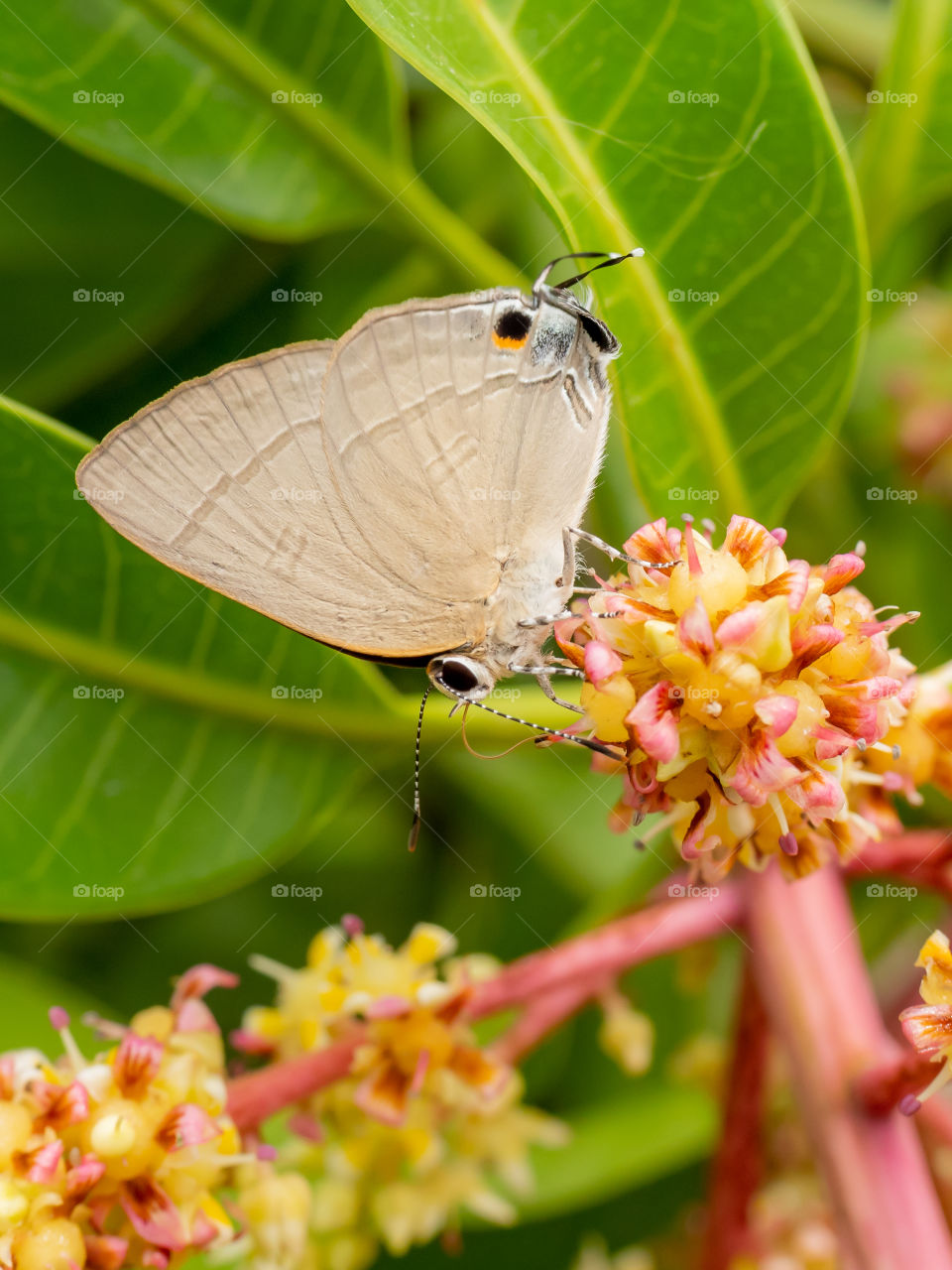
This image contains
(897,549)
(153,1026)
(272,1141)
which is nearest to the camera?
(153,1026)

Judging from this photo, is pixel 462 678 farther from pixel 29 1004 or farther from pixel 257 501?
pixel 29 1004

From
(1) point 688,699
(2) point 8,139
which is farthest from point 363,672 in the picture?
(2) point 8,139

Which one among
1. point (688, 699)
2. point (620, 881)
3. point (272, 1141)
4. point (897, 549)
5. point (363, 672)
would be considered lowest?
point (272, 1141)

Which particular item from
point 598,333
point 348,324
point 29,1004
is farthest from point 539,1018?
point 348,324

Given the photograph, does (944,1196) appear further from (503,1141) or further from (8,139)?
(8,139)

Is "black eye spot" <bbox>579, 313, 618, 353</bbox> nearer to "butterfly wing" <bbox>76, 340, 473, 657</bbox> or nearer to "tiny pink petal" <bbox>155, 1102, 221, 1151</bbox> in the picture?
"butterfly wing" <bbox>76, 340, 473, 657</bbox>

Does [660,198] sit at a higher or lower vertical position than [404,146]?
lower

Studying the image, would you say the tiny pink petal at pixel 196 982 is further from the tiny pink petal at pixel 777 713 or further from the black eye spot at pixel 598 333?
the black eye spot at pixel 598 333

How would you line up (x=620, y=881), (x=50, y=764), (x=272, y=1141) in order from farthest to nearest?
1. (x=620, y=881)
2. (x=272, y=1141)
3. (x=50, y=764)
